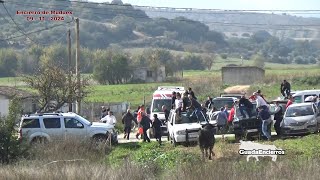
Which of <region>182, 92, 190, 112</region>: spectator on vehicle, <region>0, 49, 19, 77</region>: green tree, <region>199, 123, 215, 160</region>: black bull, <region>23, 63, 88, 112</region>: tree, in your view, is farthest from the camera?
<region>0, 49, 19, 77</region>: green tree

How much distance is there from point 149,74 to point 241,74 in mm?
14971

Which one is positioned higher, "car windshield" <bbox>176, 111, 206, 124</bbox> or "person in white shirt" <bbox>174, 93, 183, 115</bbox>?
"person in white shirt" <bbox>174, 93, 183, 115</bbox>

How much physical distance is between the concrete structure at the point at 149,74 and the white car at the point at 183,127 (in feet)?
206

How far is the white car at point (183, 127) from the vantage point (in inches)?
998

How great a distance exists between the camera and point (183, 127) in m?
25.7

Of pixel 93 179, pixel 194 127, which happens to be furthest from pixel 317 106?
pixel 93 179

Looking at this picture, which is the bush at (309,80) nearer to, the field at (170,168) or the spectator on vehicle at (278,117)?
the spectator on vehicle at (278,117)

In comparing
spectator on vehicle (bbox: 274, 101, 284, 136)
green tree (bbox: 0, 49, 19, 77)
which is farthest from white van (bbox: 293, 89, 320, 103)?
green tree (bbox: 0, 49, 19, 77)

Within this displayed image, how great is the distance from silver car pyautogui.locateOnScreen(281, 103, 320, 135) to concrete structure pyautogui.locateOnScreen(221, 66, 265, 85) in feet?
173

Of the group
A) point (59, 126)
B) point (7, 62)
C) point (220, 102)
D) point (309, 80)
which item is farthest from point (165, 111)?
point (7, 62)

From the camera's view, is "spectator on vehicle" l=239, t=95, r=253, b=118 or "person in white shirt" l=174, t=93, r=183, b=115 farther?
"person in white shirt" l=174, t=93, r=183, b=115

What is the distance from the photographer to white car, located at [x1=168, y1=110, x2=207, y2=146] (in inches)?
998

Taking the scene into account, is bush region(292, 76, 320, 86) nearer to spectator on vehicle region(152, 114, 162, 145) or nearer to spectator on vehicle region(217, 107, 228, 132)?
spectator on vehicle region(152, 114, 162, 145)

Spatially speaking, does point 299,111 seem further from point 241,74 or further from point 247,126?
point 241,74
